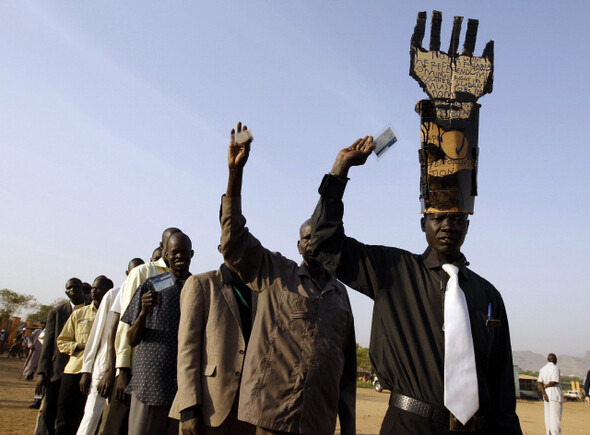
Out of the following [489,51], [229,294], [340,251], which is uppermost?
[489,51]

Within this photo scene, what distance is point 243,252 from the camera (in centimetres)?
331

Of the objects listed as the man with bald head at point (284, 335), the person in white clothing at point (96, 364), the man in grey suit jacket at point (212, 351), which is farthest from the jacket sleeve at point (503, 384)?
the person in white clothing at point (96, 364)

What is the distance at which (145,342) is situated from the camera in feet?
14.7

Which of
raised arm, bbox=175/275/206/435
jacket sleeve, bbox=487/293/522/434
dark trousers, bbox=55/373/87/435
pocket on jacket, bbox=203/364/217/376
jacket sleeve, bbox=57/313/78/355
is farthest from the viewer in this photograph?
jacket sleeve, bbox=57/313/78/355

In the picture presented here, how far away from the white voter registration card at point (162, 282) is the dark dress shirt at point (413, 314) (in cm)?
218

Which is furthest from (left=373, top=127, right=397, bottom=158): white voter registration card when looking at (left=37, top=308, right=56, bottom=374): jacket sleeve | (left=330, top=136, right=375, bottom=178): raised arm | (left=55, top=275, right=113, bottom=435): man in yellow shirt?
(left=37, top=308, right=56, bottom=374): jacket sleeve

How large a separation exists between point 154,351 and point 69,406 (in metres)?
3.11

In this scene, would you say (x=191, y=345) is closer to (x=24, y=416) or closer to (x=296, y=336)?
(x=296, y=336)

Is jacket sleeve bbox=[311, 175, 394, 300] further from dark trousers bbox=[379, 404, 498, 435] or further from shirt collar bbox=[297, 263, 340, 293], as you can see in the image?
shirt collar bbox=[297, 263, 340, 293]

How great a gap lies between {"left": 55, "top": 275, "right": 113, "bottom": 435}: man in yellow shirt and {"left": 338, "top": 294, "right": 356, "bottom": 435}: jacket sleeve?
4.11m

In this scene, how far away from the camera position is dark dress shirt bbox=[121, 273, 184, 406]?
423 cm

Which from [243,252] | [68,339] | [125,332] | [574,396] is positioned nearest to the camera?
[243,252]

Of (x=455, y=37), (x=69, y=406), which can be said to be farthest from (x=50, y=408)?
(x=455, y=37)

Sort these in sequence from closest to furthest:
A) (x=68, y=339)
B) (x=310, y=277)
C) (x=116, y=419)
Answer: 1. (x=310, y=277)
2. (x=116, y=419)
3. (x=68, y=339)
